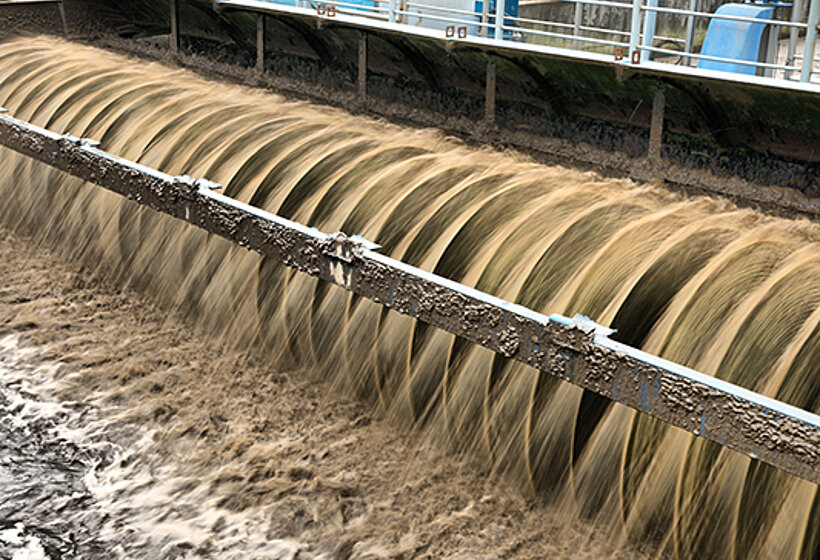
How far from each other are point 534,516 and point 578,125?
10.9 feet

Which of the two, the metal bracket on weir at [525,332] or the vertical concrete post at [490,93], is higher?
the vertical concrete post at [490,93]

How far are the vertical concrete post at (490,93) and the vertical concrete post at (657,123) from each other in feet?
4.47

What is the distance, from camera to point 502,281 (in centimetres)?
525

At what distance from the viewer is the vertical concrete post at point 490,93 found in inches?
288

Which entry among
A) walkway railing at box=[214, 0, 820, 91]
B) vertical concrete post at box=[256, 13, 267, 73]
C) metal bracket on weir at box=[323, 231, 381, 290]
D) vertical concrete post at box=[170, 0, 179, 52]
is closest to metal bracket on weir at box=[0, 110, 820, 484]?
metal bracket on weir at box=[323, 231, 381, 290]

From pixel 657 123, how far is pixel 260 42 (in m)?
4.30

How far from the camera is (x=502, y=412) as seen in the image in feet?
16.3

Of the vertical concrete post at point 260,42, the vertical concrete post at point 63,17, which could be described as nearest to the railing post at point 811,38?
the vertical concrete post at point 260,42

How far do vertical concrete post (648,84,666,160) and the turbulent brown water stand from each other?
0.84ft

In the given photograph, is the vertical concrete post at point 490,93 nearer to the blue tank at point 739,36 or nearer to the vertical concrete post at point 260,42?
the blue tank at point 739,36

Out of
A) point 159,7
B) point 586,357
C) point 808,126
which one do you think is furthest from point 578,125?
point 159,7

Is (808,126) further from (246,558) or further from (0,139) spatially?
(0,139)

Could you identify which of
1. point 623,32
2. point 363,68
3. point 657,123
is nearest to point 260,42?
point 363,68

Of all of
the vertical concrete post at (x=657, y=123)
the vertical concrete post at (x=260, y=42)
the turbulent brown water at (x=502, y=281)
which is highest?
the vertical concrete post at (x=260, y=42)
